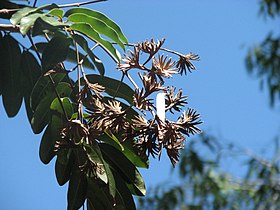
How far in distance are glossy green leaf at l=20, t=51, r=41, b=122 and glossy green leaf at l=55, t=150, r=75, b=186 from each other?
0.12 metres

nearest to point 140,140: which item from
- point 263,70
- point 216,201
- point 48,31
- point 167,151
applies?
point 167,151

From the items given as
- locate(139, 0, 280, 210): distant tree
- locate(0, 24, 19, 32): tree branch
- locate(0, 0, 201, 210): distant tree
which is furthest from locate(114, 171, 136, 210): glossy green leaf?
locate(139, 0, 280, 210): distant tree

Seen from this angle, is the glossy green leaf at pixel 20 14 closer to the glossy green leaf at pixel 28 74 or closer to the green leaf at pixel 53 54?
the green leaf at pixel 53 54

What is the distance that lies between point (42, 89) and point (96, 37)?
115 mm

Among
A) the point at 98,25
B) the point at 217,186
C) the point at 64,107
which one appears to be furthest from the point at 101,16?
the point at 217,186

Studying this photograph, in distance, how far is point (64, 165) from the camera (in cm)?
104

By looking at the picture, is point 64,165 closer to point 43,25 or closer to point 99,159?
point 99,159

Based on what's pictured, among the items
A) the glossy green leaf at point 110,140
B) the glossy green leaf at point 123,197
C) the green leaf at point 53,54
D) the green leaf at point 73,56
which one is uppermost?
the green leaf at point 73,56

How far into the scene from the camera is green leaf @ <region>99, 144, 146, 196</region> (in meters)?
1.06

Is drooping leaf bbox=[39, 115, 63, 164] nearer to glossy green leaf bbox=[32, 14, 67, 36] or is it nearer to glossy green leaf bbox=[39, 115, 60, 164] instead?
glossy green leaf bbox=[39, 115, 60, 164]

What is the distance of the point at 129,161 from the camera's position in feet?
3.50

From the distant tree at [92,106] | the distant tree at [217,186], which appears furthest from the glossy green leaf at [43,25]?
the distant tree at [217,186]

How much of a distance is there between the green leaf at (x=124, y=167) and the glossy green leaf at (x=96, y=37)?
0.13m

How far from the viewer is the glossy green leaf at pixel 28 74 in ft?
3.72
